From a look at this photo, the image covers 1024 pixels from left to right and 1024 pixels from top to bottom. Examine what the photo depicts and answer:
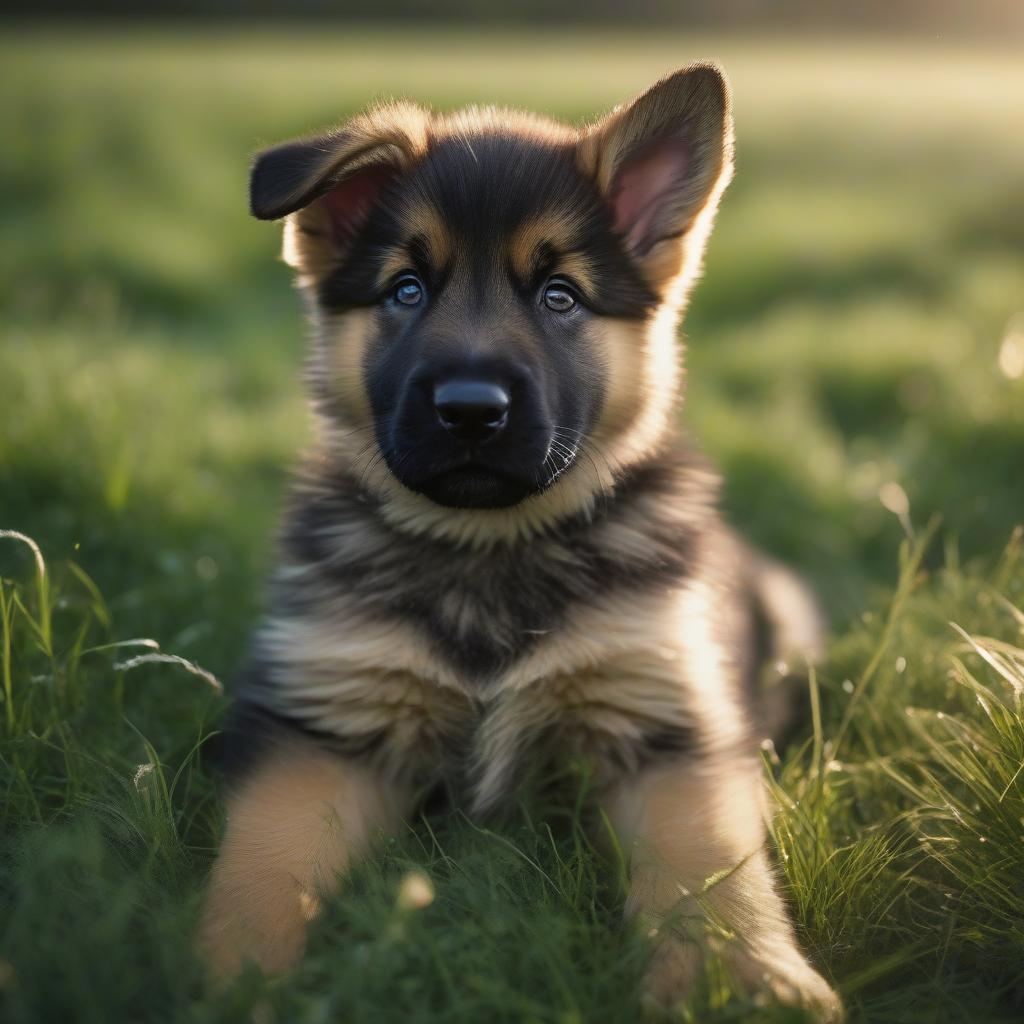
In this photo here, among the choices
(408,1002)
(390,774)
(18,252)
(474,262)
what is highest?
(474,262)

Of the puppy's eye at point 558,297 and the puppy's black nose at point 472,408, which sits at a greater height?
the puppy's eye at point 558,297

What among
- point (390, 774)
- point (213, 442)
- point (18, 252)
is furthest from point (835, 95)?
point (390, 774)

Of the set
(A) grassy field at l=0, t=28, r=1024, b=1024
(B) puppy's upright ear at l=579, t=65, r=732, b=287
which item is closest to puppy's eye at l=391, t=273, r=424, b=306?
(B) puppy's upright ear at l=579, t=65, r=732, b=287

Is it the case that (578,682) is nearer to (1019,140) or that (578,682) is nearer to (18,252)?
(18,252)

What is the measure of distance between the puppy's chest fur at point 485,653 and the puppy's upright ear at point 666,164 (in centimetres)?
82

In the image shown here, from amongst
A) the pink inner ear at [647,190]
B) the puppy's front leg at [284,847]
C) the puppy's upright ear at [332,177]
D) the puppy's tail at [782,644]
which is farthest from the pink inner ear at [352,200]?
the puppy's tail at [782,644]

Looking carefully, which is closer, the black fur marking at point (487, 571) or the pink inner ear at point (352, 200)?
the black fur marking at point (487, 571)

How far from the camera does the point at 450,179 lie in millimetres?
2775

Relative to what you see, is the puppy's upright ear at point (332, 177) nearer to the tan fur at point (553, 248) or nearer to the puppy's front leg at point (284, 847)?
the tan fur at point (553, 248)

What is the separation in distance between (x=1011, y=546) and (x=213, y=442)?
3.69 metres

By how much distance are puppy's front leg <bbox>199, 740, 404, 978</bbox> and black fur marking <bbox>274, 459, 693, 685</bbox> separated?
16.2 inches

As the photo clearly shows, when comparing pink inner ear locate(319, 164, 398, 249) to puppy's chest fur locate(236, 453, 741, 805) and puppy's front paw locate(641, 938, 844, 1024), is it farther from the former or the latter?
puppy's front paw locate(641, 938, 844, 1024)

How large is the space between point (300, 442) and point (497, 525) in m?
3.05

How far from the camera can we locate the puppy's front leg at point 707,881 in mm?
2064
